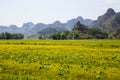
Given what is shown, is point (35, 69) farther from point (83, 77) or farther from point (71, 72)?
point (83, 77)

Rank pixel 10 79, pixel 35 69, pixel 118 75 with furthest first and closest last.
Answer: pixel 35 69, pixel 118 75, pixel 10 79

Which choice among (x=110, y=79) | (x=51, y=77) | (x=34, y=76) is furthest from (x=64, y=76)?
(x=110, y=79)

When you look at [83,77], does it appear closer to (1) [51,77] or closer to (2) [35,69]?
(1) [51,77]

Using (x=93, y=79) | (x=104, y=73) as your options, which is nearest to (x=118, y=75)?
(x=104, y=73)

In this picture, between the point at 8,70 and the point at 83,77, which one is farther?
the point at 8,70

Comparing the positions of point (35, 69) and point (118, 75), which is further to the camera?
point (35, 69)

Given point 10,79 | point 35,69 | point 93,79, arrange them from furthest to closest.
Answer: point 35,69 < point 93,79 < point 10,79

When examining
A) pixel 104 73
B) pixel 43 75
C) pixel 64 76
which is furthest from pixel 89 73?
pixel 43 75

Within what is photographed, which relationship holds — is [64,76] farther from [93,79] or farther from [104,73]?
[104,73]

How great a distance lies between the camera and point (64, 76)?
786 inches

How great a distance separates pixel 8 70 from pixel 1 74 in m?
2.07

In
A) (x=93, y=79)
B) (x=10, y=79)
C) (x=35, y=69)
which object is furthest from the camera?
(x=35, y=69)

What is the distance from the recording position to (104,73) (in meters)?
21.9

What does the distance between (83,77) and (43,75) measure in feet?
10.6
